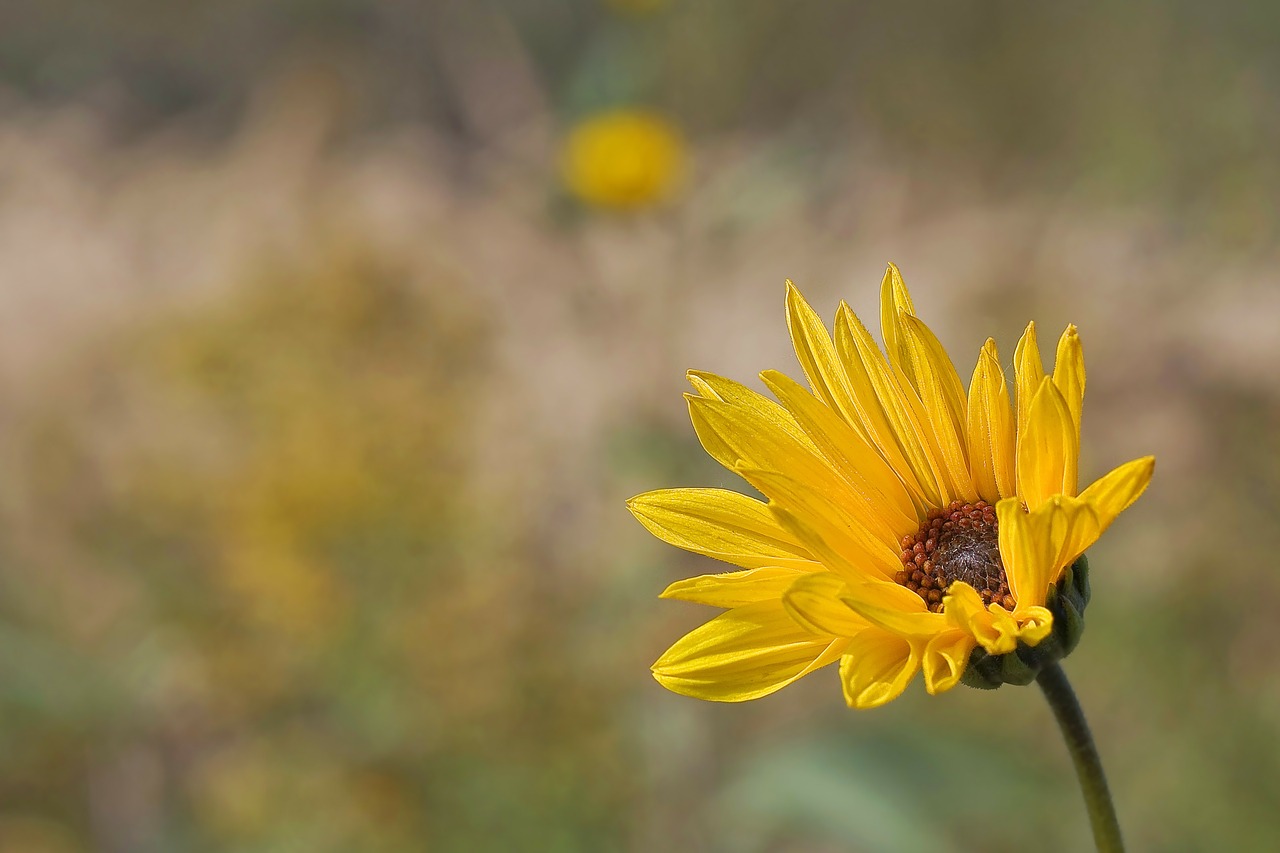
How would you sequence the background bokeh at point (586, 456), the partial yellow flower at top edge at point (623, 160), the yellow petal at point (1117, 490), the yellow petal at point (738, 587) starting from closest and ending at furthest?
the yellow petal at point (1117, 490) < the yellow petal at point (738, 587) < the background bokeh at point (586, 456) < the partial yellow flower at top edge at point (623, 160)

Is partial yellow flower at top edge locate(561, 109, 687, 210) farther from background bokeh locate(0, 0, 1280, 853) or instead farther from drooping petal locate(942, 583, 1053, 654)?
drooping petal locate(942, 583, 1053, 654)

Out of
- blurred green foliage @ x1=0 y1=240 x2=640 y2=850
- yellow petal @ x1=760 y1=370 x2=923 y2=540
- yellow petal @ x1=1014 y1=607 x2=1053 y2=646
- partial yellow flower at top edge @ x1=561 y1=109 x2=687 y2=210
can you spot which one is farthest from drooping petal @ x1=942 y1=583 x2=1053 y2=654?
partial yellow flower at top edge @ x1=561 y1=109 x2=687 y2=210

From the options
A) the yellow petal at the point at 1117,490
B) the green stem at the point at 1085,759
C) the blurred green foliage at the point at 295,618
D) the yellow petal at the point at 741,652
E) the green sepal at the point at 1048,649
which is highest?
the blurred green foliage at the point at 295,618

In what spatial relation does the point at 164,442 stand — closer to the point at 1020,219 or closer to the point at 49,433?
the point at 49,433

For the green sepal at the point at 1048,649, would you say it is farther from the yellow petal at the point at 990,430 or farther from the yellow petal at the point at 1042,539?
the yellow petal at the point at 990,430

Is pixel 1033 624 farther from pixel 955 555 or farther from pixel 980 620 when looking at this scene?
pixel 955 555

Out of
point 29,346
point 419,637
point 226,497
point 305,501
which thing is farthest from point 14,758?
point 29,346

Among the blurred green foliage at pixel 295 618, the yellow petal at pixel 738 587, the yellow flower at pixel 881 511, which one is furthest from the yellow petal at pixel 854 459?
the blurred green foliage at pixel 295 618

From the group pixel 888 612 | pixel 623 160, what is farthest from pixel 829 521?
pixel 623 160
